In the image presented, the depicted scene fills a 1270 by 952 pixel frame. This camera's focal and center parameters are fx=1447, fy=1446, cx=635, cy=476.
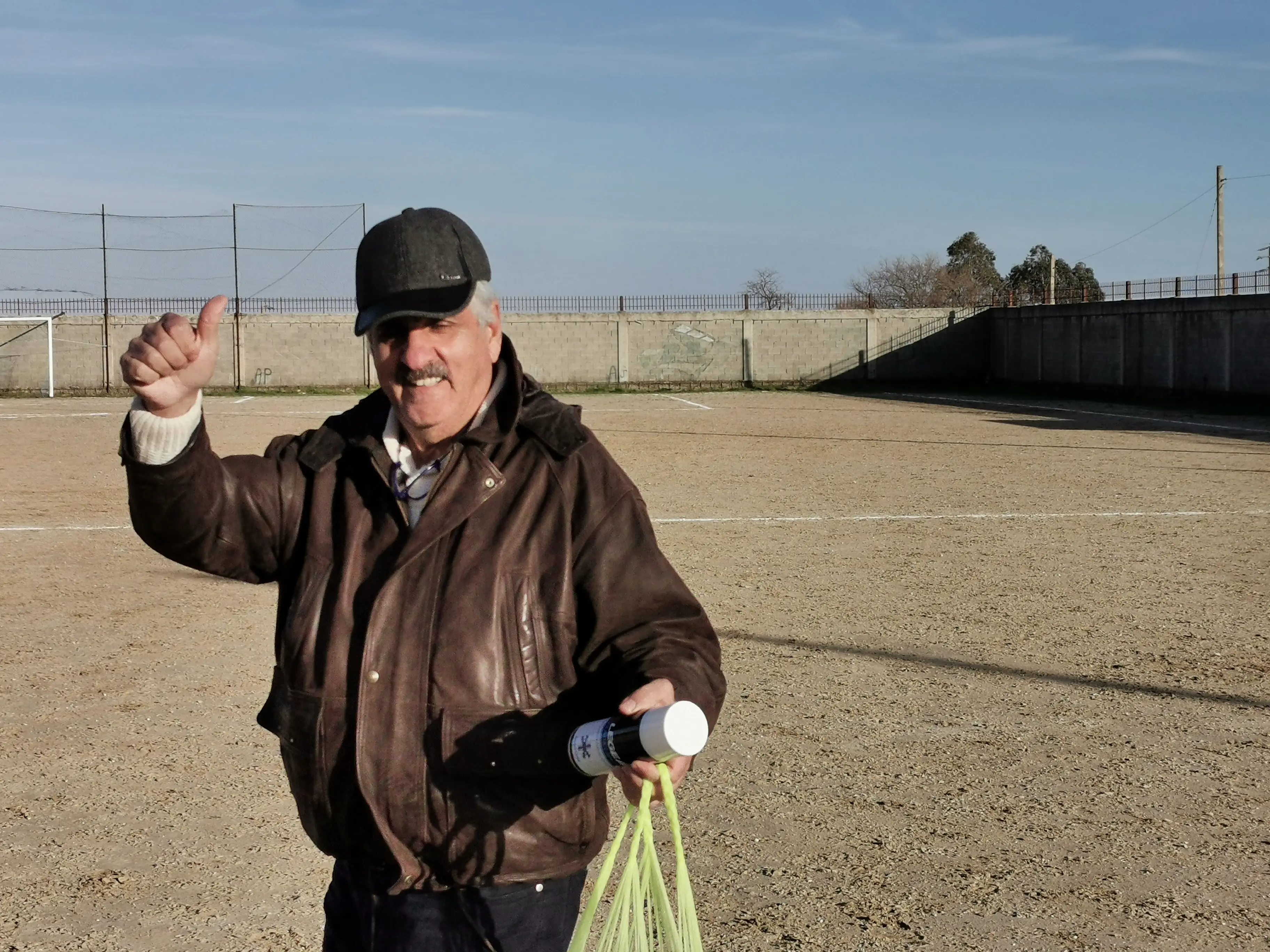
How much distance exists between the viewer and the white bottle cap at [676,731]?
1.98 meters

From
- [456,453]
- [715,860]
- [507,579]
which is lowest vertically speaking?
[715,860]

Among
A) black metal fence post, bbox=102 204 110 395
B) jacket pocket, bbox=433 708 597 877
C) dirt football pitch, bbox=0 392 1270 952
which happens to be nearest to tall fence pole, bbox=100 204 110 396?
black metal fence post, bbox=102 204 110 395

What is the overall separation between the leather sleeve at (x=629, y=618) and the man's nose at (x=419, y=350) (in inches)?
15.3

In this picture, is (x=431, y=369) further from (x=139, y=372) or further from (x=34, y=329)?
(x=34, y=329)

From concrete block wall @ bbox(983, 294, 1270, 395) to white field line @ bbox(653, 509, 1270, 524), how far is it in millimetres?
19618

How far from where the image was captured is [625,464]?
62.5 feet

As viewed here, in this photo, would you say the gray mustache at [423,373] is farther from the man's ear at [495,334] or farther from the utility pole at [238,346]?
the utility pole at [238,346]

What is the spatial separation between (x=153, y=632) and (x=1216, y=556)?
7493mm

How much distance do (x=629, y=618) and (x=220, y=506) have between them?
704mm

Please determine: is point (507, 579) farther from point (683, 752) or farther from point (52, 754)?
point (52, 754)

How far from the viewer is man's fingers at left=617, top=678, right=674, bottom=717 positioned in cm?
218

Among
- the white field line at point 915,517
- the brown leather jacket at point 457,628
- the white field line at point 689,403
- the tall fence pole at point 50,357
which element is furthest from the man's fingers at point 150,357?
the tall fence pole at point 50,357

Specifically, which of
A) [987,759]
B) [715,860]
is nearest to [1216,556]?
[987,759]

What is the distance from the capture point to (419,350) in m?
2.40
